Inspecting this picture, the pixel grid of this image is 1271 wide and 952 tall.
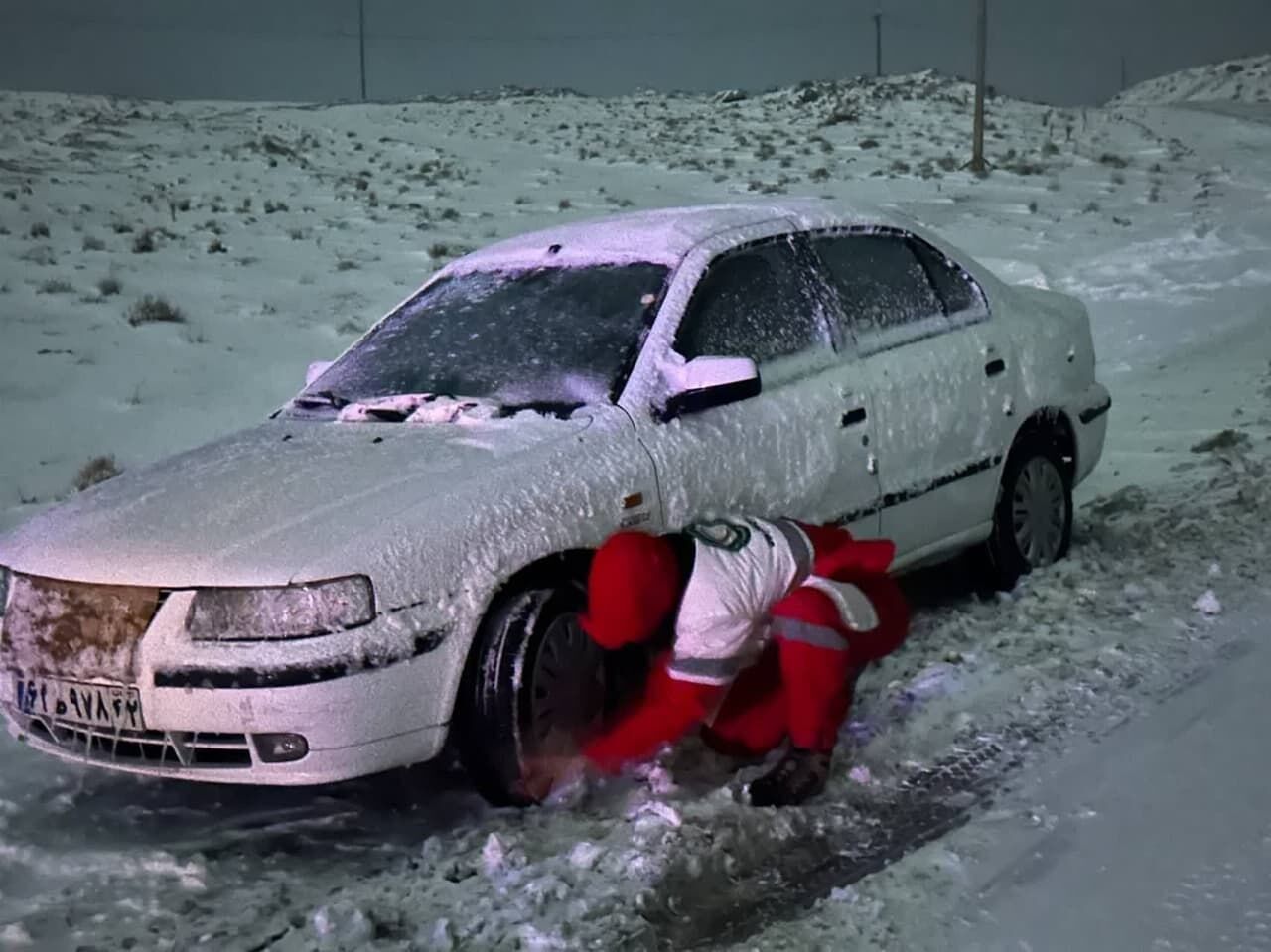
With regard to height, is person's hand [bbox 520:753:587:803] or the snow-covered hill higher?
the snow-covered hill

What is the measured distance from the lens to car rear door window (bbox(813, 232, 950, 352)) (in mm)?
4906

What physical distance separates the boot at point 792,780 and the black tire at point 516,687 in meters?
0.52

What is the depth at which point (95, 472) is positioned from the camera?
25.1 feet

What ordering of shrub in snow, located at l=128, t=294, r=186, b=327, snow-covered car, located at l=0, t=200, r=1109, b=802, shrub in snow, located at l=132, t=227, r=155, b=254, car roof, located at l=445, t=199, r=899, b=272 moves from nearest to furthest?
snow-covered car, located at l=0, t=200, r=1109, b=802 < car roof, located at l=445, t=199, r=899, b=272 < shrub in snow, located at l=128, t=294, r=186, b=327 < shrub in snow, located at l=132, t=227, r=155, b=254

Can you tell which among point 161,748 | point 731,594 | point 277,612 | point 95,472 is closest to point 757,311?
point 731,594

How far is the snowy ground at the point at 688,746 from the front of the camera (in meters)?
3.18

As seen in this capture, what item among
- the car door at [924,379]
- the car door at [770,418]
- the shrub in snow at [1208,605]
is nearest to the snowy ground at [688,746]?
the shrub in snow at [1208,605]

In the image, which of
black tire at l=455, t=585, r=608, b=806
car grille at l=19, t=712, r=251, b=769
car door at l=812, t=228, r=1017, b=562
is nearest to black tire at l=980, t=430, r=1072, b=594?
car door at l=812, t=228, r=1017, b=562

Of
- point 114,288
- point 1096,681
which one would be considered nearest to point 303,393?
→ point 1096,681

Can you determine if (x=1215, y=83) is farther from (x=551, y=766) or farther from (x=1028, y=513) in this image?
(x=551, y=766)

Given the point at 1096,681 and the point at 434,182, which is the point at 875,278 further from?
the point at 434,182

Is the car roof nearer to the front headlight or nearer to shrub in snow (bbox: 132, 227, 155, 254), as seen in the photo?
the front headlight

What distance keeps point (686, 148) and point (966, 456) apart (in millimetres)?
28143

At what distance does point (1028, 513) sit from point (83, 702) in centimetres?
368
